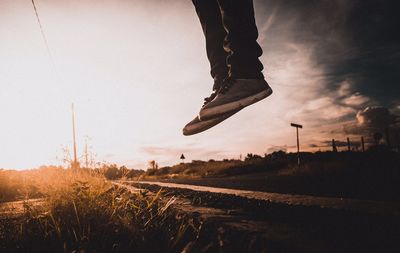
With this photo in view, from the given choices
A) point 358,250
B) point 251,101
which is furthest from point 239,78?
point 358,250

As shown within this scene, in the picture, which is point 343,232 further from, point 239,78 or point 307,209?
point 239,78

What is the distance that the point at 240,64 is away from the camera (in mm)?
2330

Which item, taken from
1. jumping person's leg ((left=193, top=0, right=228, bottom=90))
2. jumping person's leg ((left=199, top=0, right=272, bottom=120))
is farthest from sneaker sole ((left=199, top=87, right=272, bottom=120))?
jumping person's leg ((left=193, top=0, right=228, bottom=90))

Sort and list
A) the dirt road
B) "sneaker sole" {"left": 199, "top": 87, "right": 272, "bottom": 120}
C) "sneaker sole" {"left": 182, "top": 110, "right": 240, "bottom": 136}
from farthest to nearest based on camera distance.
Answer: "sneaker sole" {"left": 182, "top": 110, "right": 240, "bottom": 136} < "sneaker sole" {"left": 199, "top": 87, "right": 272, "bottom": 120} < the dirt road

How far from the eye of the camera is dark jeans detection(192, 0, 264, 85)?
214 cm

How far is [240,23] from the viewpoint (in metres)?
2.17

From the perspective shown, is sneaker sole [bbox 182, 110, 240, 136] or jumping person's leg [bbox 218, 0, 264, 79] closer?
jumping person's leg [bbox 218, 0, 264, 79]

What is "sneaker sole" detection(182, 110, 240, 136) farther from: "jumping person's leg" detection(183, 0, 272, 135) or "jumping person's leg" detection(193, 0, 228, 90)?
"jumping person's leg" detection(193, 0, 228, 90)

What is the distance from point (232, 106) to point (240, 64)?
1.18 ft

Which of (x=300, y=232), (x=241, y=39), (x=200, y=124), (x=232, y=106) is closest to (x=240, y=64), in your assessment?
(x=241, y=39)

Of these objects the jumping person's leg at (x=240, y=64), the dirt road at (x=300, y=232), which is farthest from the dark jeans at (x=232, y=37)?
the dirt road at (x=300, y=232)

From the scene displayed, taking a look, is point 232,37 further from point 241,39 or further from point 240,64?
point 240,64

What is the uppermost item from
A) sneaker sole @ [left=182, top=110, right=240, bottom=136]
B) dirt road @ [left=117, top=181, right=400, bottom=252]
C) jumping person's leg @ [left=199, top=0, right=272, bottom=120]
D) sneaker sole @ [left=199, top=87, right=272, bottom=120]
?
jumping person's leg @ [left=199, top=0, right=272, bottom=120]

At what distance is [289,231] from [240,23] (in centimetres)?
154
